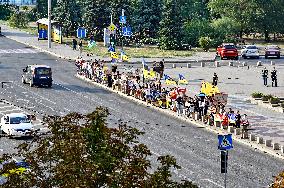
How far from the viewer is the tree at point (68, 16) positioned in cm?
9546

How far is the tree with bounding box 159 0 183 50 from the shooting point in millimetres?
83250

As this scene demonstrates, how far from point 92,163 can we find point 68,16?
80.0 metres

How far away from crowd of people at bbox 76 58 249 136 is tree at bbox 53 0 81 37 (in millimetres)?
35140

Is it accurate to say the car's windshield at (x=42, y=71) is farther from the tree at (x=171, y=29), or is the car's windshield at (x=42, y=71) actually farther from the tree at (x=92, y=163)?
the tree at (x=92, y=163)

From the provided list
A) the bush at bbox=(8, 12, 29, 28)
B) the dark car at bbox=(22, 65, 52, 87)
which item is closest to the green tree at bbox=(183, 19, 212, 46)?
the bush at bbox=(8, 12, 29, 28)

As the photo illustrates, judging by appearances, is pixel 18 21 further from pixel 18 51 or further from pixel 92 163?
pixel 92 163

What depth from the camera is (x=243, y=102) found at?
49.7m

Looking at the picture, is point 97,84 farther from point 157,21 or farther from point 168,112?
point 157,21

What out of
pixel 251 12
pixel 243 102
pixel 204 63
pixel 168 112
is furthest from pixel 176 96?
pixel 251 12

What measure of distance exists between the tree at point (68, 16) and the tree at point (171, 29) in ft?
49.4

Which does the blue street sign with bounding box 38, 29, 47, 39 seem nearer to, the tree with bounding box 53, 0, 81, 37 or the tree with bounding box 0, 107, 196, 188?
the tree with bounding box 53, 0, 81, 37

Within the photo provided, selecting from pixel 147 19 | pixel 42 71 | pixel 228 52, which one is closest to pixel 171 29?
pixel 147 19

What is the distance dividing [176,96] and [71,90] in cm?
1098

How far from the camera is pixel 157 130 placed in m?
41.8
